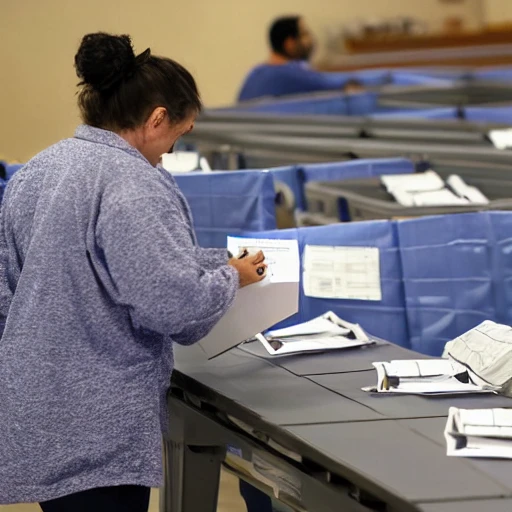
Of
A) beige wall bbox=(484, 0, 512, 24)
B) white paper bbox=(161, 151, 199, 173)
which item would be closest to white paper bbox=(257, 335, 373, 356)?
white paper bbox=(161, 151, 199, 173)

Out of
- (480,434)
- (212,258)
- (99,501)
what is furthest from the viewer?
(212,258)

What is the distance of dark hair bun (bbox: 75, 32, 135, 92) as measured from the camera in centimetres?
185

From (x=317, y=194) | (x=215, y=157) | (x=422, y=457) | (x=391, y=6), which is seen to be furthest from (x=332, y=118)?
(x=391, y=6)

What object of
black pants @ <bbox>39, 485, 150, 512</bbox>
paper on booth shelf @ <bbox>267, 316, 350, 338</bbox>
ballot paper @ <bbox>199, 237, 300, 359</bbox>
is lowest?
black pants @ <bbox>39, 485, 150, 512</bbox>

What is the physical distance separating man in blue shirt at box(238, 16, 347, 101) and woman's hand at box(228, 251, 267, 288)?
5.51 meters

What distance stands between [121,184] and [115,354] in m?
0.30

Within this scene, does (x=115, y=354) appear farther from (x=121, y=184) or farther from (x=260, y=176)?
(x=260, y=176)

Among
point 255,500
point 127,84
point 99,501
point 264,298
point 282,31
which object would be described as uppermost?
point 127,84

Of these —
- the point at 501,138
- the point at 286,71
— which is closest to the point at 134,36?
the point at 286,71

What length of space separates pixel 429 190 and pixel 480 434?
217 cm

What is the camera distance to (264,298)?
2.13m

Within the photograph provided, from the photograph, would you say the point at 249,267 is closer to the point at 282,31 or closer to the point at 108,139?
the point at 108,139

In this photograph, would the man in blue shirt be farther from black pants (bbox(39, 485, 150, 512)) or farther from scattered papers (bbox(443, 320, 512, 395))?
black pants (bbox(39, 485, 150, 512))

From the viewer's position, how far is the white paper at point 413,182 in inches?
148
